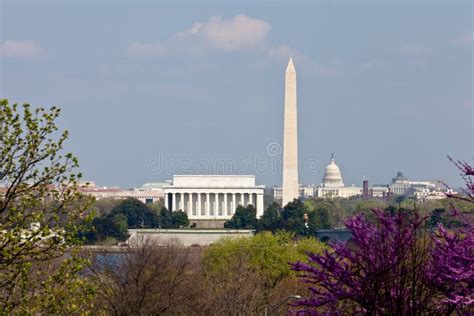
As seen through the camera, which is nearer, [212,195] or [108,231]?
[108,231]

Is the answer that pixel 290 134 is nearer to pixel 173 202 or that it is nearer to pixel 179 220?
pixel 179 220

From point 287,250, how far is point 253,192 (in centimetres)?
10381

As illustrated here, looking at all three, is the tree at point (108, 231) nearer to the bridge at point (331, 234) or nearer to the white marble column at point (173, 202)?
the bridge at point (331, 234)

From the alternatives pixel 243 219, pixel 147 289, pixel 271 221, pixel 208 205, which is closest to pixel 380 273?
pixel 147 289

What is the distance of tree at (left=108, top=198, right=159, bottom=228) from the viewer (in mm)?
150000

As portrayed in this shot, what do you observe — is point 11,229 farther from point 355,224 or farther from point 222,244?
point 222,244

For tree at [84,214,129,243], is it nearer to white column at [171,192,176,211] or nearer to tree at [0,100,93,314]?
white column at [171,192,176,211]

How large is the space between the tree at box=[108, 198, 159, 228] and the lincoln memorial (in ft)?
28.4

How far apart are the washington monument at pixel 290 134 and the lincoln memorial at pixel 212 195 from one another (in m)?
20.5

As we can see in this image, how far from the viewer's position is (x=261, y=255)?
56.9 meters

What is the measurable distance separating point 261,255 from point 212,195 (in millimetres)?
104140

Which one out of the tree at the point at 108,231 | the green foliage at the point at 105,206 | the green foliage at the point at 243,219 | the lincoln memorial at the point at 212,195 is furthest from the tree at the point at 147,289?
the lincoln memorial at the point at 212,195

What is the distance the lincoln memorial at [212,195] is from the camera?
527ft

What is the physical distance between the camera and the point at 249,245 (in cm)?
6075
